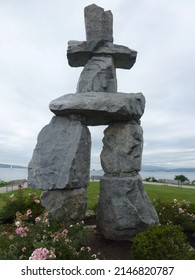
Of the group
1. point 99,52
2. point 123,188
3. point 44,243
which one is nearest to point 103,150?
point 123,188

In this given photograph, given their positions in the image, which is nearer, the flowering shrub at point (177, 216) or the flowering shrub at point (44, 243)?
the flowering shrub at point (44, 243)

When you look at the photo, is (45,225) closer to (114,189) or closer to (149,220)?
(114,189)

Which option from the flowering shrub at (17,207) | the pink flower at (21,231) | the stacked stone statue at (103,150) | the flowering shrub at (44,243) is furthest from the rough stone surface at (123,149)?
the flowering shrub at (17,207)

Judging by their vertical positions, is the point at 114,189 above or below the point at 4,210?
above

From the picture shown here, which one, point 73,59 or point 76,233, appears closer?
point 76,233

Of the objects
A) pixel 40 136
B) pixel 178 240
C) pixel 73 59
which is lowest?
pixel 178 240

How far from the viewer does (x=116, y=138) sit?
7.86 metres

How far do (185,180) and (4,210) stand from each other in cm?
2149

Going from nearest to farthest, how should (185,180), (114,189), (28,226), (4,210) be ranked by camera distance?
(28,226) → (114,189) → (4,210) → (185,180)

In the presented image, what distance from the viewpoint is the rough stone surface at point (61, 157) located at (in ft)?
23.1

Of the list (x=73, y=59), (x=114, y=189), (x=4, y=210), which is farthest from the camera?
(x=4, y=210)

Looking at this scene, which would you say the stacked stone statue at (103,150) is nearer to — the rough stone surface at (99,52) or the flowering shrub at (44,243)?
the rough stone surface at (99,52)

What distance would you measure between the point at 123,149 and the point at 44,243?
3072 mm

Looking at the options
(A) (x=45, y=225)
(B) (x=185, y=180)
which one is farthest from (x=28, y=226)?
(B) (x=185, y=180)
